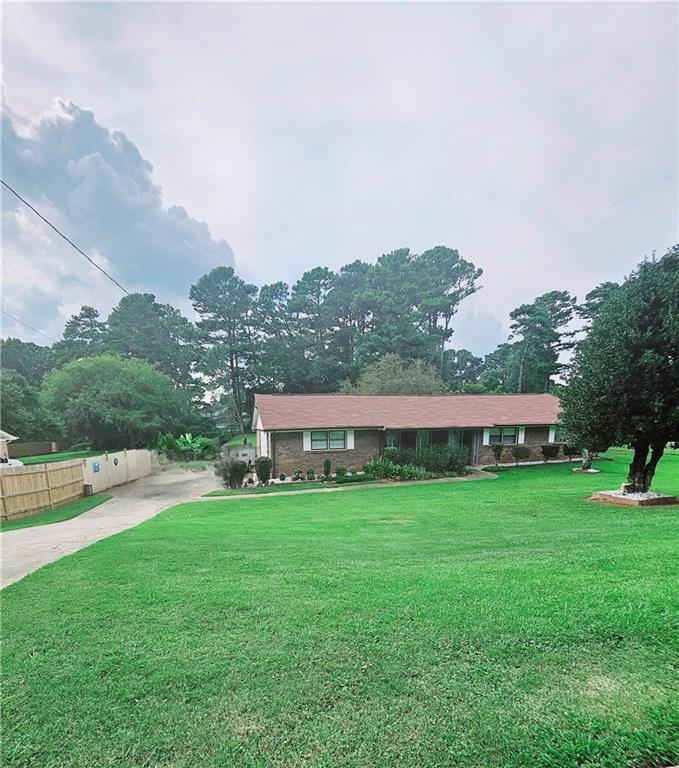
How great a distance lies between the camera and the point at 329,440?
712 inches

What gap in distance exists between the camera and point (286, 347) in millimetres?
43656

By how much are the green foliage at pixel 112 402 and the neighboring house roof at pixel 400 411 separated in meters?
14.1

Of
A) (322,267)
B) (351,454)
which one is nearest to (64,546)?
(351,454)

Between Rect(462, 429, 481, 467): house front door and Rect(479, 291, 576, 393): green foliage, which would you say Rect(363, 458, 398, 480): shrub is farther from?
Rect(479, 291, 576, 393): green foliage

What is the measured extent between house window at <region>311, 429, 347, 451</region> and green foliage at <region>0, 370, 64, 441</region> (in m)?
25.7

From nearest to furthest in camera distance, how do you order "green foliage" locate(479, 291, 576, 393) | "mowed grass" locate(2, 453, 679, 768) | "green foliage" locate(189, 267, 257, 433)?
"mowed grass" locate(2, 453, 679, 768) < "green foliage" locate(479, 291, 576, 393) < "green foliage" locate(189, 267, 257, 433)

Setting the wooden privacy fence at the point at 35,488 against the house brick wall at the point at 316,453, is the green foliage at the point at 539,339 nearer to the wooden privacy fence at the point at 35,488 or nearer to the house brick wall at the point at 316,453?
the house brick wall at the point at 316,453

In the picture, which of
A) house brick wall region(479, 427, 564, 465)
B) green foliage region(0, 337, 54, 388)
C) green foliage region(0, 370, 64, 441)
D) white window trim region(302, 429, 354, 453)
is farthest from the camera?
green foliage region(0, 337, 54, 388)

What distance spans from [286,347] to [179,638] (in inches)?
A: 1636

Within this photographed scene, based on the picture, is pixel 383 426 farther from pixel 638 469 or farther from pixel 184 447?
pixel 184 447

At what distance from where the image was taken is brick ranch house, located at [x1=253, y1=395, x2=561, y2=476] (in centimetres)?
1759

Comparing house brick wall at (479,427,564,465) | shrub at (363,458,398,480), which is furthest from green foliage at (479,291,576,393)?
shrub at (363,458,398,480)

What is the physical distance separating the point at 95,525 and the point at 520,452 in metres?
20.0

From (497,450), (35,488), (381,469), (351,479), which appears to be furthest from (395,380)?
(35,488)
